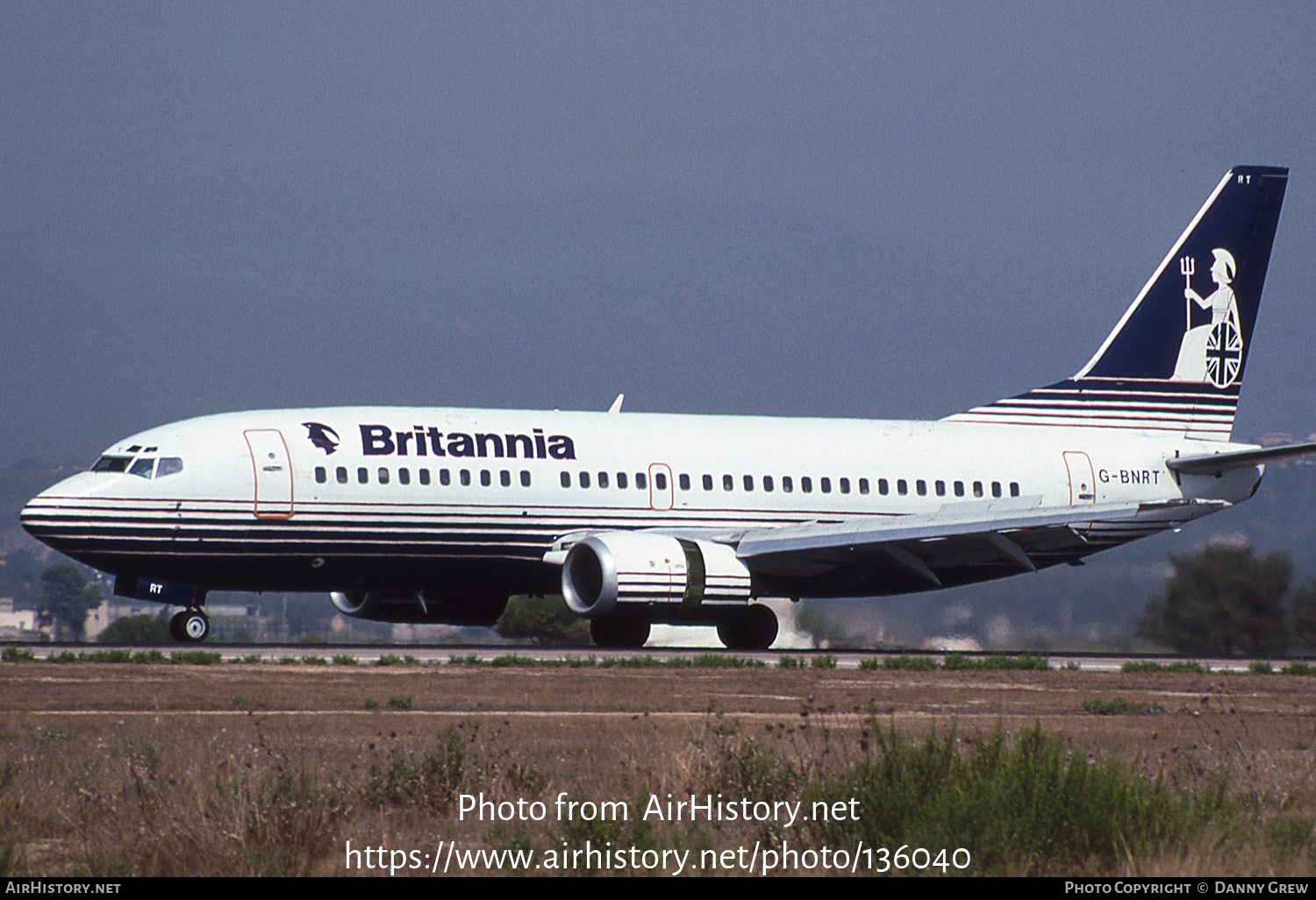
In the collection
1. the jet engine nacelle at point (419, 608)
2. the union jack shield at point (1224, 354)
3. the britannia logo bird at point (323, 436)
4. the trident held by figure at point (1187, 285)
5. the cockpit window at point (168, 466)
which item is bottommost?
the jet engine nacelle at point (419, 608)

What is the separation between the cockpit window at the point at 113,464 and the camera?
29250mm

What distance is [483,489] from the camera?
30.9m

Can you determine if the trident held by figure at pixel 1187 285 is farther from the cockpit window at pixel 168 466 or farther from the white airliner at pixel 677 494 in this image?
the cockpit window at pixel 168 466

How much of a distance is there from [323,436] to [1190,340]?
2053cm

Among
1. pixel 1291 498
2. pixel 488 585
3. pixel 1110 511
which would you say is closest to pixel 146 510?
pixel 488 585

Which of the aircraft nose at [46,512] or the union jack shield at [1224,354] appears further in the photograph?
the union jack shield at [1224,354]

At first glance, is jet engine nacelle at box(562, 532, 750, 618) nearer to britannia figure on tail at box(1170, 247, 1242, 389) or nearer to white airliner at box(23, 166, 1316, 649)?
white airliner at box(23, 166, 1316, 649)

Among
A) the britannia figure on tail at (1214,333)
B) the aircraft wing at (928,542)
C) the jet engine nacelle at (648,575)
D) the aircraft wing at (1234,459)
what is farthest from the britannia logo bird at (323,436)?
the britannia figure on tail at (1214,333)

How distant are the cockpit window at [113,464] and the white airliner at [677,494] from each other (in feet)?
0.14

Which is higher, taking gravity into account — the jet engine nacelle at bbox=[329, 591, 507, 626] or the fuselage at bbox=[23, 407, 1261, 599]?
the fuselage at bbox=[23, 407, 1261, 599]

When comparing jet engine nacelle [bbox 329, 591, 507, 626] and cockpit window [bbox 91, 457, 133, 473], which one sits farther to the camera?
jet engine nacelle [bbox 329, 591, 507, 626]

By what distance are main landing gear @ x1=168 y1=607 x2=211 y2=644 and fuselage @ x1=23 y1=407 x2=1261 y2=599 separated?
0.89 m

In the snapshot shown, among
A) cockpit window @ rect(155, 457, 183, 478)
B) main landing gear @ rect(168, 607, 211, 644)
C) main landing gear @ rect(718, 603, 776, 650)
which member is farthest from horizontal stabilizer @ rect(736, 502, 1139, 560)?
cockpit window @ rect(155, 457, 183, 478)

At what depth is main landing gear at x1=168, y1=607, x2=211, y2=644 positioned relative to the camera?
3012cm
